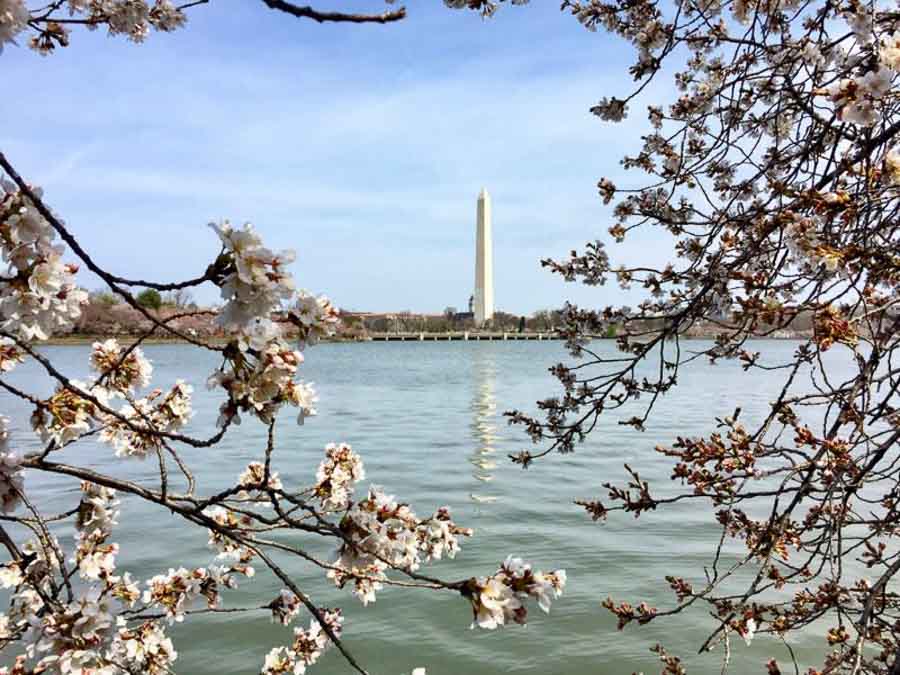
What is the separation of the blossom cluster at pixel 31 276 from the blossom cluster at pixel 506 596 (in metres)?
1.03

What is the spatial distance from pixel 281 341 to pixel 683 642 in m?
4.70

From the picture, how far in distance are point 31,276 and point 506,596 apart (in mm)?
1141

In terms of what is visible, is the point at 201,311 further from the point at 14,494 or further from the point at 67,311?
the point at 14,494

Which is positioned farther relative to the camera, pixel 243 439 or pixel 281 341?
pixel 243 439

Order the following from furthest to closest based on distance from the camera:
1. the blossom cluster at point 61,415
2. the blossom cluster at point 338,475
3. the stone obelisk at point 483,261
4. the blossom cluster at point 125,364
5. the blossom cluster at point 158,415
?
the stone obelisk at point 483,261 < the blossom cluster at point 158,415 < the blossom cluster at point 338,475 < the blossom cluster at point 125,364 < the blossom cluster at point 61,415

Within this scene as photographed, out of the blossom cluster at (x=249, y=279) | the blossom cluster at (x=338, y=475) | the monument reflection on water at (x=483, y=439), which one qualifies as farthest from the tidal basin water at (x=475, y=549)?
the blossom cluster at (x=249, y=279)

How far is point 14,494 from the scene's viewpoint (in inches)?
72.8

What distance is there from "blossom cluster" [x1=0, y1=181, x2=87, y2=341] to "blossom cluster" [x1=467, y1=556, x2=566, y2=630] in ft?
3.38

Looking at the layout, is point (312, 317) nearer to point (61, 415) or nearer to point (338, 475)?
point (61, 415)

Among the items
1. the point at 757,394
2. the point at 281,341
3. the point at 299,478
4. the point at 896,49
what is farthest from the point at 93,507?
the point at 757,394

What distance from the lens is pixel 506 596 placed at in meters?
1.49

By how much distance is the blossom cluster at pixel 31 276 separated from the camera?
1366mm

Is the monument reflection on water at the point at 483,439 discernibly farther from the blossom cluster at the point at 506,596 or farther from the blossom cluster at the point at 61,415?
the blossom cluster at the point at 506,596

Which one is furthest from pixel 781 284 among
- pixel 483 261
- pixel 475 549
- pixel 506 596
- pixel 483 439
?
pixel 483 261
